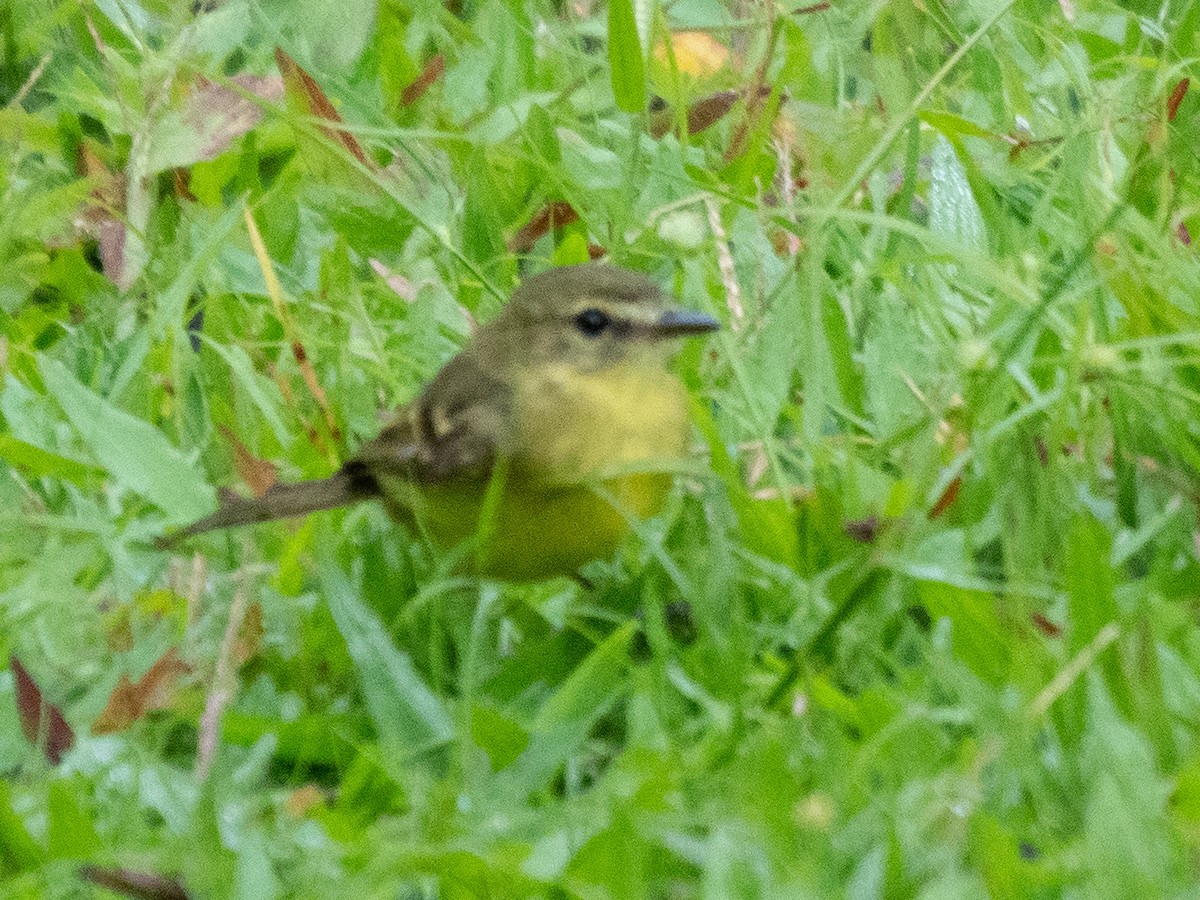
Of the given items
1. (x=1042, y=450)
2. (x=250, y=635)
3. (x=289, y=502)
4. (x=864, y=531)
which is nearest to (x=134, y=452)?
(x=289, y=502)

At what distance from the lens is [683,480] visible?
382cm

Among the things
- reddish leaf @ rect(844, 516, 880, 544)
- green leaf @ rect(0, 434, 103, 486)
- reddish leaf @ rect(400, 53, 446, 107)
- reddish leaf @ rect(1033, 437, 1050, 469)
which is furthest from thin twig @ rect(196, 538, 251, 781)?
reddish leaf @ rect(400, 53, 446, 107)

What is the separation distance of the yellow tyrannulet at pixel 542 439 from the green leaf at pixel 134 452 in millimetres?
266

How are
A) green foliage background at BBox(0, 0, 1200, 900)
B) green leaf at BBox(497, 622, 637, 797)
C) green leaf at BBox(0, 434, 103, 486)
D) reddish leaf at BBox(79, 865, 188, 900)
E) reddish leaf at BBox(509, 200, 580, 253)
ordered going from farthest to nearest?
reddish leaf at BBox(509, 200, 580, 253) → green leaf at BBox(0, 434, 103, 486) → green leaf at BBox(497, 622, 637, 797) → green foliage background at BBox(0, 0, 1200, 900) → reddish leaf at BBox(79, 865, 188, 900)

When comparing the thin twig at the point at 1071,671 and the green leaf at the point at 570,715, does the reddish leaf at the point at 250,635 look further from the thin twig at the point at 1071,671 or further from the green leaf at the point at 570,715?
the thin twig at the point at 1071,671

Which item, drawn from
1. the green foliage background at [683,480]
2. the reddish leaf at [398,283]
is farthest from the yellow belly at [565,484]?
the reddish leaf at [398,283]

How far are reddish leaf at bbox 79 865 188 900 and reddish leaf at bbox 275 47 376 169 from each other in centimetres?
273

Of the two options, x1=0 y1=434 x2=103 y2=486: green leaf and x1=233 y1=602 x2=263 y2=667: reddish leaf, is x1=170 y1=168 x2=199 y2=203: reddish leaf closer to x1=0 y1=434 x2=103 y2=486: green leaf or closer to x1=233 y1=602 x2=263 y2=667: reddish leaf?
x1=0 y1=434 x2=103 y2=486: green leaf

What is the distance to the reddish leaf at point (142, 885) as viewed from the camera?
8.51ft

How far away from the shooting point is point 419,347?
455 centimetres

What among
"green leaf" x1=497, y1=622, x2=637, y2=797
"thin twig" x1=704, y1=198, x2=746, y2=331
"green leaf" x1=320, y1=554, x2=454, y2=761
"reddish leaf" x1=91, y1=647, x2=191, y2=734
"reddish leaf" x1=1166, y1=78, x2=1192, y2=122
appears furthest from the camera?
"reddish leaf" x1=1166, y1=78, x2=1192, y2=122

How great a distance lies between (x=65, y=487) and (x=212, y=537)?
518 millimetres

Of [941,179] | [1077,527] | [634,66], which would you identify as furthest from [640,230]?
[1077,527]

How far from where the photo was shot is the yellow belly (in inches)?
137
